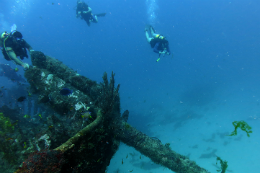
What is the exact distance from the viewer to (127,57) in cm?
15250

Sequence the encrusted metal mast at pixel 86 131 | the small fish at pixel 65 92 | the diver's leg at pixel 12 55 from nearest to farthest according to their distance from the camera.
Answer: the encrusted metal mast at pixel 86 131 → the small fish at pixel 65 92 → the diver's leg at pixel 12 55

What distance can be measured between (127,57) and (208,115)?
13640cm

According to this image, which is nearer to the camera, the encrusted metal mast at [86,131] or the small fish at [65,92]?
the encrusted metal mast at [86,131]

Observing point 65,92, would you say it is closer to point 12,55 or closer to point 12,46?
point 12,55

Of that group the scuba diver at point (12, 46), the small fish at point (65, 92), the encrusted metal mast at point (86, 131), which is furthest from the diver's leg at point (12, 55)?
the small fish at point (65, 92)

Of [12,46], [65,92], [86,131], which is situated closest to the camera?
[86,131]

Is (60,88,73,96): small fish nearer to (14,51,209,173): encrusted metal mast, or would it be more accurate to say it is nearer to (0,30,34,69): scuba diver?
Result: (14,51,209,173): encrusted metal mast

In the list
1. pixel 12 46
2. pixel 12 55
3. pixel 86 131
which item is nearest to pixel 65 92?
pixel 86 131

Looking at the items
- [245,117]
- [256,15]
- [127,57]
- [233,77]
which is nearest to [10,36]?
[245,117]

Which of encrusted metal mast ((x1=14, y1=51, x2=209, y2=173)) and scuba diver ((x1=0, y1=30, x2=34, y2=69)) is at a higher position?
scuba diver ((x1=0, y1=30, x2=34, y2=69))

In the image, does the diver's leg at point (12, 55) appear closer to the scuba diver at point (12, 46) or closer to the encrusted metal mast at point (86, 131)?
the scuba diver at point (12, 46)

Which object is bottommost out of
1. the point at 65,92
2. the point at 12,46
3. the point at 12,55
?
the point at 65,92

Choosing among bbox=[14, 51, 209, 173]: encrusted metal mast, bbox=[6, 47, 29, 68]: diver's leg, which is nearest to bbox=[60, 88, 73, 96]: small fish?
bbox=[14, 51, 209, 173]: encrusted metal mast

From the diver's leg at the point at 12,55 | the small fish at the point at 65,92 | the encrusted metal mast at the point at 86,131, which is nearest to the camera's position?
the encrusted metal mast at the point at 86,131
